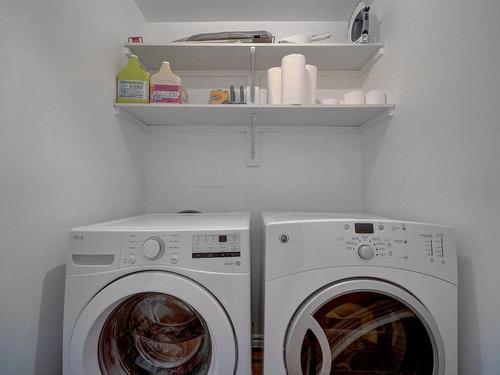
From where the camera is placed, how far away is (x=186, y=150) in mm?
1766

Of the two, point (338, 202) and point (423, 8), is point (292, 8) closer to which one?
point (423, 8)

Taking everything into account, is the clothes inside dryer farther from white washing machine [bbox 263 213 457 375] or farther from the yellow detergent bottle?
the yellow detergent bottle

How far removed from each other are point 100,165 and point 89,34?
24.9 inches

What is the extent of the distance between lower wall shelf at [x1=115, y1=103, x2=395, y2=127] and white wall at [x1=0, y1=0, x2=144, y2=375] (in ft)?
0.98

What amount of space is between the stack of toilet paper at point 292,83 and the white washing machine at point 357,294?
76 centimetres

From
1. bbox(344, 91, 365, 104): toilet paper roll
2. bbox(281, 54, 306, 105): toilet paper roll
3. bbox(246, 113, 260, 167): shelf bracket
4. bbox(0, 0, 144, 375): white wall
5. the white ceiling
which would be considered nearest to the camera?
bbox(0, 0, 144, 375): white wall

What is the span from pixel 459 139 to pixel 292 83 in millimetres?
798

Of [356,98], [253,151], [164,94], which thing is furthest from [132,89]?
[356,98]

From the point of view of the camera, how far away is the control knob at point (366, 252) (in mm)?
883

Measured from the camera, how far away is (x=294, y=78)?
1316 mm

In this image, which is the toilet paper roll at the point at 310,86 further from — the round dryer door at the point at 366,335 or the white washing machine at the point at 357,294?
the round dryer door at the point at 366,335

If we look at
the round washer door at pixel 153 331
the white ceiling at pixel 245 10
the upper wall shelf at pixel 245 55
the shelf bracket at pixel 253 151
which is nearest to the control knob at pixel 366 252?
the round washer door at pixel 153 331

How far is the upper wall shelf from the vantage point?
1415 mm

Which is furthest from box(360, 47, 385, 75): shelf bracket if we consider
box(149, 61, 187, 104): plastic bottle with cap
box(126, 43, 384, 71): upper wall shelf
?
box(149, 61, 187, 104): plastic bottle with cap
